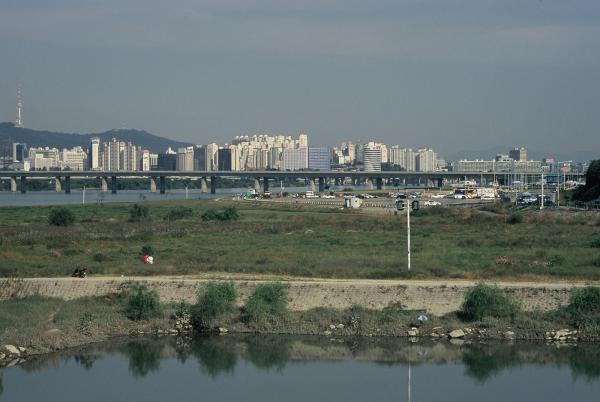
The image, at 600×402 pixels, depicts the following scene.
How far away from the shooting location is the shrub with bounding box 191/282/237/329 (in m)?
26.3

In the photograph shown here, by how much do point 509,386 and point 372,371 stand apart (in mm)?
3137

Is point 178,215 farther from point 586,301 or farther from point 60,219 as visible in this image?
point 586,301

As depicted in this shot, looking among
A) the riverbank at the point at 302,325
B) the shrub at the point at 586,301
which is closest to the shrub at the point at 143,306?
the riverbank at the point at 302,325

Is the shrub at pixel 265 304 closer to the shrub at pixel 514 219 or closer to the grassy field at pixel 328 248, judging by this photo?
the grassy field at pixel 328 248

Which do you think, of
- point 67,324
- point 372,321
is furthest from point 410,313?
point 67,324

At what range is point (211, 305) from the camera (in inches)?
1040

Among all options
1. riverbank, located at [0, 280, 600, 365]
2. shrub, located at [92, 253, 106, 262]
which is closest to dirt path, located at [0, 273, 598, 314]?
riverbank, located at [0, 280, 600, 365]

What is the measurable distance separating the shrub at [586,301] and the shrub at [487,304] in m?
1.45

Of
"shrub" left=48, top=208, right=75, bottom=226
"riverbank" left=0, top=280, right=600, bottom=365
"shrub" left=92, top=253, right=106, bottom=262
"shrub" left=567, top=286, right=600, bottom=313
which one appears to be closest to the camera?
"riverbank" left=0, top=280, right=600, bottom=365

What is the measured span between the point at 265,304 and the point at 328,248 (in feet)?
43.3

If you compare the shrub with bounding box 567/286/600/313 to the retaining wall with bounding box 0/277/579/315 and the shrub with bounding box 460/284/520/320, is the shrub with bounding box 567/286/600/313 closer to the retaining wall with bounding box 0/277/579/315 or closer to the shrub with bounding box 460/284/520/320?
the retaining wall with bounding box 0/277/579/315

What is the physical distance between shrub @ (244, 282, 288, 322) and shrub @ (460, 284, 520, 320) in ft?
15.9

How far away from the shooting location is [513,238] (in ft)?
140

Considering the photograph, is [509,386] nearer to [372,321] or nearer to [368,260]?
[372,321]
